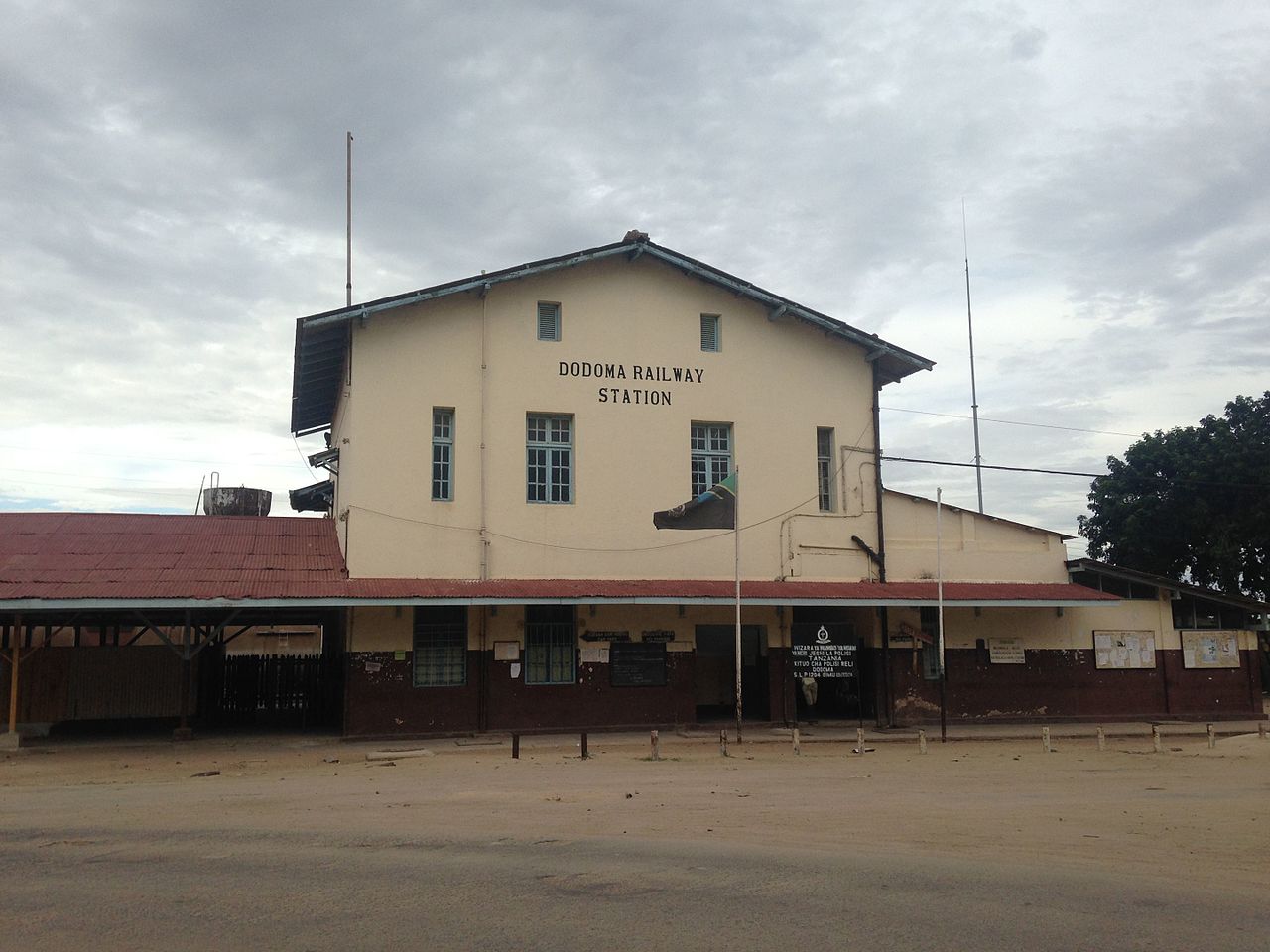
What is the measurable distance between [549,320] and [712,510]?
516 centimetres

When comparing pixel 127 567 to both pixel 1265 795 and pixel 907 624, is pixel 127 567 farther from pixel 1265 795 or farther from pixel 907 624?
pixel 1265 795

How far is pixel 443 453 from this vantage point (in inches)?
841

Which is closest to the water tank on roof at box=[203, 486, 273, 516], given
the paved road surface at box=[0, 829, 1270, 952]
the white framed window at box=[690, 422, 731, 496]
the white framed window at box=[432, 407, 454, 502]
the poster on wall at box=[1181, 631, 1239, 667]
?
the white framed window at box=[432, 407, 454, 502]

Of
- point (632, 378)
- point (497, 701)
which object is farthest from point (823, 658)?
point (632, 378)

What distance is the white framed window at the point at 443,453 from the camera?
21156 mm

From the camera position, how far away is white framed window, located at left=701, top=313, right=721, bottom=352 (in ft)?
76.6

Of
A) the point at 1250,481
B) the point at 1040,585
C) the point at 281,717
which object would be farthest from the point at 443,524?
the point at 1250,481

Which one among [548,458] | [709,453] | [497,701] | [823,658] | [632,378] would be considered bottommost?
[497,701]

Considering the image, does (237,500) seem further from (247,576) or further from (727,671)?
(727,671)

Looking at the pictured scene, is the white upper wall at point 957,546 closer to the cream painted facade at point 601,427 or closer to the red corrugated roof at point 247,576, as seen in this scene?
the red corrugated roof at point 247,576

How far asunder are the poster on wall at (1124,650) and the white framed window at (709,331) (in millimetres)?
10574

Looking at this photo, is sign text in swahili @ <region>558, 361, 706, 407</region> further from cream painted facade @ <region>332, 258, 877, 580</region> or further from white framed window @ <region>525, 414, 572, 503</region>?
white framed window @ <region>525, 414, 572, 503</region>

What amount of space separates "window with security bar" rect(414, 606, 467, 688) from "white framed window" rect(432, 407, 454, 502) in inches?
85.8

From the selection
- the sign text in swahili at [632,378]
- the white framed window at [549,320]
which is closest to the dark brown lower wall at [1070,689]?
the sign text in swahili at [632,378]
